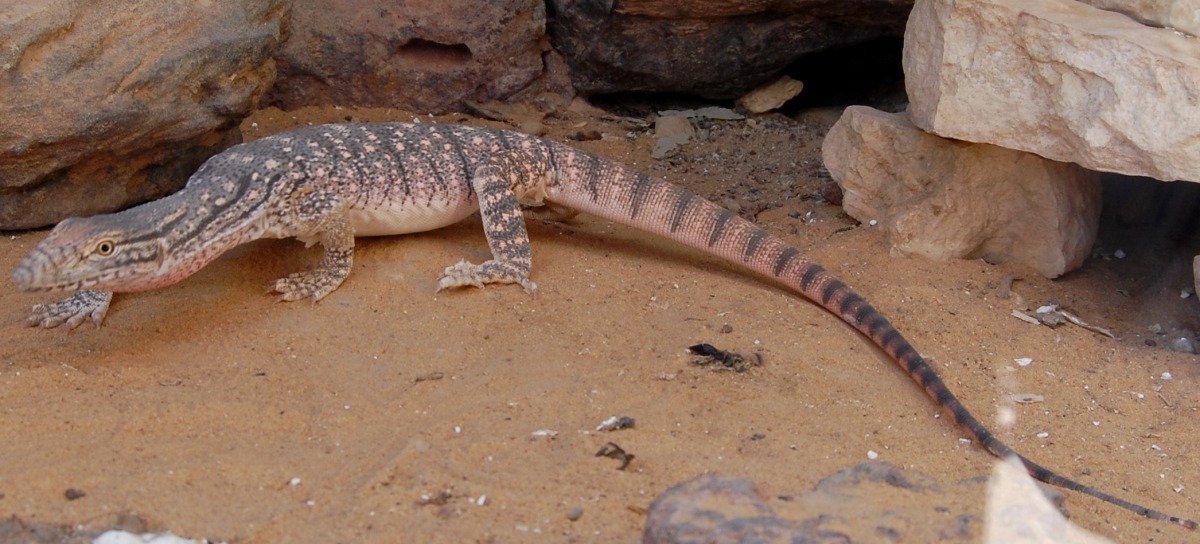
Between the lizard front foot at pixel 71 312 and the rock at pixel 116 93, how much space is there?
2.62ft

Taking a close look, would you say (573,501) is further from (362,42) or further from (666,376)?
(362,42)

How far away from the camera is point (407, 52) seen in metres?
8.21

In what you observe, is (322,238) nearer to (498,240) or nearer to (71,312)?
(498,240)

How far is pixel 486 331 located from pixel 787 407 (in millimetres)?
1547

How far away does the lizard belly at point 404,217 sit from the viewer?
5980mm

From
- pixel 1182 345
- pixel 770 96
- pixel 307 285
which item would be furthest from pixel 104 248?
pixel 770 96

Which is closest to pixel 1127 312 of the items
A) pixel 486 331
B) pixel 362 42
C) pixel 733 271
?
pixel 733 271

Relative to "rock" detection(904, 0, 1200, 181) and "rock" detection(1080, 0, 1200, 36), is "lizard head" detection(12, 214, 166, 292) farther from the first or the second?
"rock" detection(1080, 0, 1200, 36)

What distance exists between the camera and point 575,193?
6.45 m

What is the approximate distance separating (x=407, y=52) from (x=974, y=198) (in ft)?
14.2

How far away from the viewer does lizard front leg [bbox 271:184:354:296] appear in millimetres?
5586

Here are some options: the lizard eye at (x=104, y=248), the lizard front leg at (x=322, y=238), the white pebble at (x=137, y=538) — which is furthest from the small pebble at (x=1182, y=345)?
the lizard eye at (x=104, y=248)

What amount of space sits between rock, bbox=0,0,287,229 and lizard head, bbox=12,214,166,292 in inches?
35.3

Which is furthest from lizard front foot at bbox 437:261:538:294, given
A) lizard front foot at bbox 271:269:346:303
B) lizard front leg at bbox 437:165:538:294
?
lizard front foot at bbox 271:269:346:303
